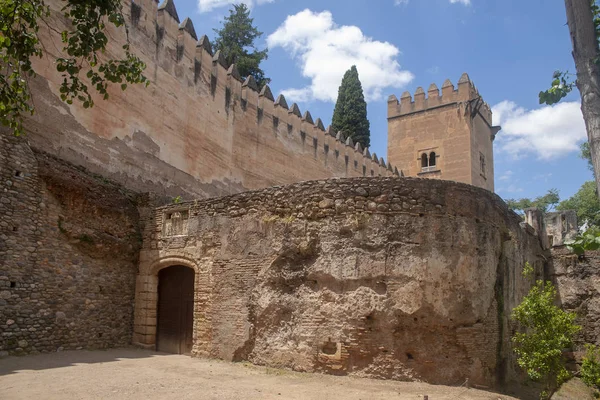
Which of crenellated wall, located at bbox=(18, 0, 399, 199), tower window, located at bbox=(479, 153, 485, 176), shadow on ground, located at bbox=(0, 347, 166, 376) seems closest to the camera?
shadow on ground, located at bbox=(0, 347, 166, 376)

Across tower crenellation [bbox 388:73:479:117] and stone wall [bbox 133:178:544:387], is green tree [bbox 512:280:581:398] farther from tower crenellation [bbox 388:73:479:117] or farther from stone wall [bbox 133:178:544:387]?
tower crenellation [bbox 388:73:479:117]

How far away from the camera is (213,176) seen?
58.4ft

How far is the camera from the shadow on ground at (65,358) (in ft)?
27.9

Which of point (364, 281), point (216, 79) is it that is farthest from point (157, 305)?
point (216, 79)

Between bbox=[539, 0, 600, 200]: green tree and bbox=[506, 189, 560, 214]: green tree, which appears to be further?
bbox=[506, 189, 560, 214]: green tree

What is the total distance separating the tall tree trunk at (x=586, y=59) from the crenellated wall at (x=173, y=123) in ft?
31.6

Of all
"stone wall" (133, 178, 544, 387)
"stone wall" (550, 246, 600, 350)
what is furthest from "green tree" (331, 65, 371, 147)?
"stone wall" (133, 178, 544, 387)

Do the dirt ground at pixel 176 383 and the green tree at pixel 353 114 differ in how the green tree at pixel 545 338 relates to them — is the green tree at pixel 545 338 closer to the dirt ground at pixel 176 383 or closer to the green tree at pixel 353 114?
the dirt ground at pixel 176 383

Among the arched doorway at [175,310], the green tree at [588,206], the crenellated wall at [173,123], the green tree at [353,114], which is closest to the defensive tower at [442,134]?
the green tree at [353,114]

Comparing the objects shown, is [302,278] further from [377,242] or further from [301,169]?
[301,169]

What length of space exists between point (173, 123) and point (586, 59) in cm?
1230

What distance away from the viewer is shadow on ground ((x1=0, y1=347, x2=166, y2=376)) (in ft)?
27.9

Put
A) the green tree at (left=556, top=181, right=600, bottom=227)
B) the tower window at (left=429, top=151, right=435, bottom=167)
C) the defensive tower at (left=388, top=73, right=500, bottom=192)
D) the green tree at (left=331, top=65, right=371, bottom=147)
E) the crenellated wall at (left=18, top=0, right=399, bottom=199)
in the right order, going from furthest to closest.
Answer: the tower window at (left=429, top=151, right=435, bottom=167), the defensive tower at (left=388, top=73, right=500, bottom=192), the green tree at (left=331, top=65, right=371, bottom=147), the green tree at (left=556, top=181, right=600, bottom=227), the crenellated wall at (left=18, top=0, right=399, bottom=199)

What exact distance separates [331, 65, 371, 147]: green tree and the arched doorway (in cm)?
1948
